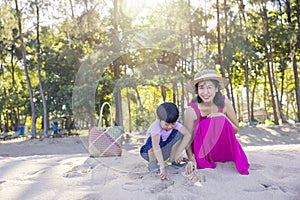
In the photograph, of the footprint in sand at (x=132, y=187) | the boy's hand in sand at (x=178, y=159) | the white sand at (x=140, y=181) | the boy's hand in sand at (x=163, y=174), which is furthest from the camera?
the boy's hand in sand at (x=178, y=159)

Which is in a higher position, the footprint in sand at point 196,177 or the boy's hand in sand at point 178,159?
the boy's hand in sand at point 178,159

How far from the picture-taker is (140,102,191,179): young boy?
9.73 ft

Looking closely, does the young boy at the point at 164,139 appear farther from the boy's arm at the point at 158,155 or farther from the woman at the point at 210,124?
the woman at the point at 210,124

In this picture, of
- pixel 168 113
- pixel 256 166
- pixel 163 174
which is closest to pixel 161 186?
pixel 163 174

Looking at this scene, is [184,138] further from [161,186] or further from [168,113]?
[161,186]

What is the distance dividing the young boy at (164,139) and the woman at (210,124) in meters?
0.11

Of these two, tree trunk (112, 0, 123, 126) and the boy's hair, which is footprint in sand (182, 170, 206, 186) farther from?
tree trunk (112, 0, 123, 126)

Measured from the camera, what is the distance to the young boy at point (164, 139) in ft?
9.73

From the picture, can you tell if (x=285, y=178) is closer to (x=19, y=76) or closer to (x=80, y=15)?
(x=80, y=15)

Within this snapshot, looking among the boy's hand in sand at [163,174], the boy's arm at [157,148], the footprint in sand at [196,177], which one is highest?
the boy's arm at [157,148]

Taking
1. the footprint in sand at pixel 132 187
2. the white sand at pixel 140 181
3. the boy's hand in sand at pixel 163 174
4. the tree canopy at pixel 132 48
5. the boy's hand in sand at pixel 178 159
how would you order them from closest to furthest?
the white sand at pixel 140 181 < the footprint in sand at pixel 132 187 < the boy's hand in sand at pixel 163 174 < the boy's hand in sand at pixel 178 159 < the tree canopy at pixel 132 48

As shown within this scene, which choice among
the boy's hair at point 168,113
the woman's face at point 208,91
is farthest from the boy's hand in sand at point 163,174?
the woman's face at point 208,91

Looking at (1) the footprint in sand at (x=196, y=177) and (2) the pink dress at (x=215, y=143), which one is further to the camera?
(2) the pink dress at (x=215, y=143)

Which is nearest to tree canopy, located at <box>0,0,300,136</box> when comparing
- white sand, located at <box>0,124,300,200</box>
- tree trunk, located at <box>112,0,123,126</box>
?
tree trunk, located at <box>112,0,123,126</box>
